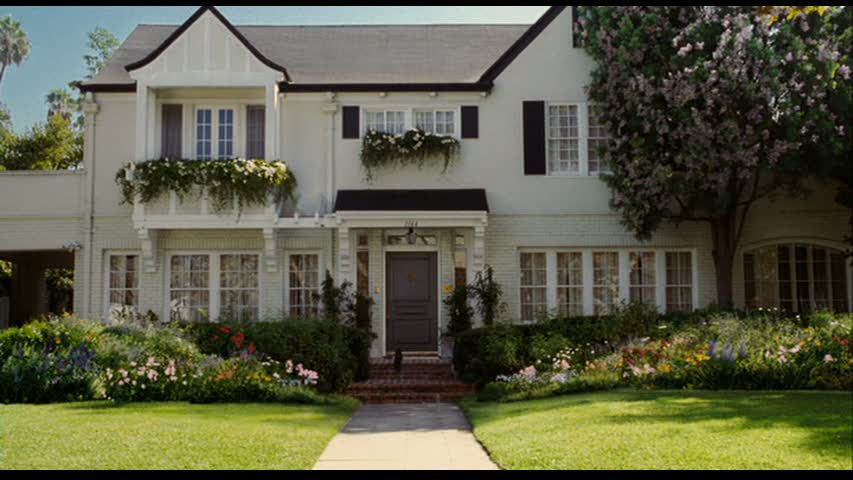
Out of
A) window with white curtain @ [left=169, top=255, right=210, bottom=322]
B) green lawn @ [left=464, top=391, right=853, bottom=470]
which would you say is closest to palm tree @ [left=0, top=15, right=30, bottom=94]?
window with white curtain @ [left=169, top=255, right=210, bottom=322]

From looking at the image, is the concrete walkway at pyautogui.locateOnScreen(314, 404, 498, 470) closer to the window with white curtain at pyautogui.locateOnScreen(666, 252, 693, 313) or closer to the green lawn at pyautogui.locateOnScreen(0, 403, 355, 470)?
the green lawn at pyautogui.locateOnScreen(0, 403, 355, 470)

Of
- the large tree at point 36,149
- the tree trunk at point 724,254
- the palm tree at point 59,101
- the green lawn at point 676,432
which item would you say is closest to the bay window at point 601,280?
the tree trunk at point 724,254

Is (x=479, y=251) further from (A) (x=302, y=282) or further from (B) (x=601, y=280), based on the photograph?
(A) (x=302, y=282)

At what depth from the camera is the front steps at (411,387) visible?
14.2 m

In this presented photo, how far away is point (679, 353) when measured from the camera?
1283 centimetres

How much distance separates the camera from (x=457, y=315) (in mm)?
17734

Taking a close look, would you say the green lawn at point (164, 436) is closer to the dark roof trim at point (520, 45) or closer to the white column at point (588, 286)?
the white column at point (588, 286)

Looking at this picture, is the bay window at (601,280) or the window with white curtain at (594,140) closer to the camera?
the window with white curtain at (594,140)

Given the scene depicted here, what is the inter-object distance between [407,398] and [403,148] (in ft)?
20.2

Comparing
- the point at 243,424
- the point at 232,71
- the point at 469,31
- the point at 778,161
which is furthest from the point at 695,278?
the point at 243,424

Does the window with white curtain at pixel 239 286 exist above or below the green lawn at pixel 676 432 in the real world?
above

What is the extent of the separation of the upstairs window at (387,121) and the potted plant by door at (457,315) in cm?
385

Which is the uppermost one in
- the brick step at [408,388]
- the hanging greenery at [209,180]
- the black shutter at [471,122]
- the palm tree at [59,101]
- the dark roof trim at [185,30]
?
the palm tree at [59,101]

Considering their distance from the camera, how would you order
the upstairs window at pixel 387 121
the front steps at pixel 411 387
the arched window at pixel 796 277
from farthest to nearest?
the arched window at pixel 796 277 → the upstairs window at pixel 387 121 → the front steps at pixel 411 387
